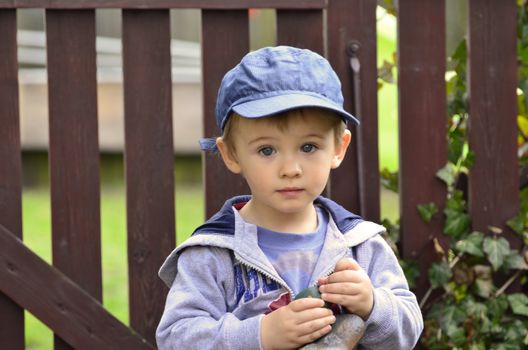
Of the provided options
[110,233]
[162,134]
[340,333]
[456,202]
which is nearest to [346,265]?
[340,333]

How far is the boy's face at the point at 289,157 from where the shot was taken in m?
3.01

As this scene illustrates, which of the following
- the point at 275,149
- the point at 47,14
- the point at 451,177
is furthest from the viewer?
the point at 451,177

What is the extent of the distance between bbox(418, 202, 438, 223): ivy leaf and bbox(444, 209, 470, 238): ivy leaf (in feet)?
0.16

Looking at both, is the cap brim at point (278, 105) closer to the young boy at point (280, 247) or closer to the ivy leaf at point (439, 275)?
the young boy at point (280, 247)

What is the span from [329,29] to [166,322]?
5.10ft

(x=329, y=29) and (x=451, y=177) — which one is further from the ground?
(x=329, y=29)

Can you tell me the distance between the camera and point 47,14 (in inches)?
162

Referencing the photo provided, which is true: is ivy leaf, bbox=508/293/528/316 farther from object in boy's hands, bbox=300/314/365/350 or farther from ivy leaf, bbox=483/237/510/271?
object in boy's hands, bbox=300/314/365/350

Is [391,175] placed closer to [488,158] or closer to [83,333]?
[488,158]

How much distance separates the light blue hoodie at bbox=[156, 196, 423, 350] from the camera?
3.03 m

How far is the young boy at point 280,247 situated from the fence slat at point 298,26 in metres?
1.13

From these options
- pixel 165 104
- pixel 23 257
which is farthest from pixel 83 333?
pixel 165 104

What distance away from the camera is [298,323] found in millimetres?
2883

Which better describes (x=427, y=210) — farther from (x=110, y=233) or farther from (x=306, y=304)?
(x=110, y=233)
